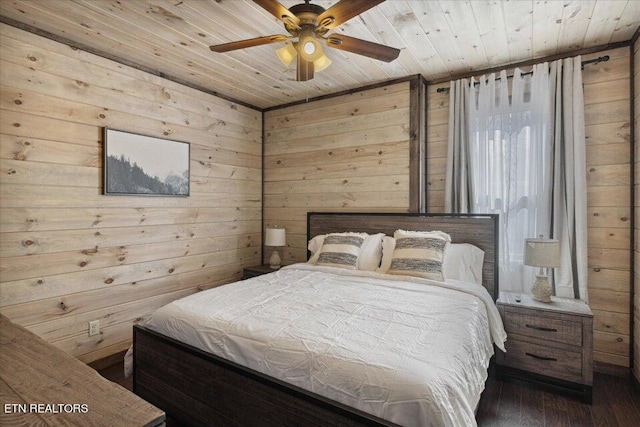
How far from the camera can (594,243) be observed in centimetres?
260

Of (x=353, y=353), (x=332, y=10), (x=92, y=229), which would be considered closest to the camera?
(x=353, y=353)

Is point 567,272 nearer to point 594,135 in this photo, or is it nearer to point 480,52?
point 594,135

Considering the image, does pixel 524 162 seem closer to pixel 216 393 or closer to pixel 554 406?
pixel 554 406

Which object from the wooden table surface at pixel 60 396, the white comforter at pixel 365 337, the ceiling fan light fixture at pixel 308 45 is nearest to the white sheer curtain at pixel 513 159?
the white comforter at pixel 365 337

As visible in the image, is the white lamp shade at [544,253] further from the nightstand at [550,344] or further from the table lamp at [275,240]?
the table lamp at [275,240]

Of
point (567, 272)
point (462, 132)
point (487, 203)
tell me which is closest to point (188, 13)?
point (462, 132)

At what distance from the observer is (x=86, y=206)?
101 inches

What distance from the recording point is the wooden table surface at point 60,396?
0.72 metres

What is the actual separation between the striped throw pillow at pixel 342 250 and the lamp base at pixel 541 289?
1.39 meters

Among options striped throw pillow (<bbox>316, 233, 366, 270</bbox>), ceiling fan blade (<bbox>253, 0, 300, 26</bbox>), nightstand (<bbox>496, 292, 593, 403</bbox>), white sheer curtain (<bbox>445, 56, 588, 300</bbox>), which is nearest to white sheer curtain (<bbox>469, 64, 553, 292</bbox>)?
white sheer curtain (<bbox>445, 56, 588, 300</bbox>)

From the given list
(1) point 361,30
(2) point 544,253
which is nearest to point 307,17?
(1) point 361,30

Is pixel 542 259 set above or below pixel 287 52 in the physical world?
below

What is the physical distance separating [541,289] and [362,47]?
2.15 meters

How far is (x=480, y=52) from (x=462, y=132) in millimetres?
658
